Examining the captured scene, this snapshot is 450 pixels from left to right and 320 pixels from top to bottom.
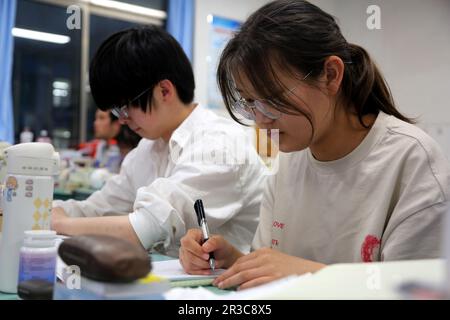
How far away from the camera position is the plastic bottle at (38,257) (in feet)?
2.33

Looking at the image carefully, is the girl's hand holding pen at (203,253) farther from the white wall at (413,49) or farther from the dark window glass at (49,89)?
the dark window glass at (49,89)

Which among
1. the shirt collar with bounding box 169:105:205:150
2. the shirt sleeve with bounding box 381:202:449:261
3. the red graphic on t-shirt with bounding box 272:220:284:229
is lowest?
the red graphic on t-shirt with bounding box 272:220:284:229

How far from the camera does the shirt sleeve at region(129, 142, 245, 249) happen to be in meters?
1.17

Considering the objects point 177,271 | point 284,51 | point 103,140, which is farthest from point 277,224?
point 103,140

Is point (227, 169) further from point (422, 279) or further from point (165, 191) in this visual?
point (422, 279)

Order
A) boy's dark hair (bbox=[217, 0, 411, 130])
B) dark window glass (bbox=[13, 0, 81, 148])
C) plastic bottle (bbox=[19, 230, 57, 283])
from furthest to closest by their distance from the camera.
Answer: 1. dark window glass (bbox=[13, 0, 81, 148])
2. boy's dark hair (bbox=[217, 0, 411, 130])
3. plastic bottle (bbox=[19, 230, 57, 283])

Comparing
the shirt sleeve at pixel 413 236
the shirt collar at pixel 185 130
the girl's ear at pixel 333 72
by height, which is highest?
the girl's ear at pixel 333 72

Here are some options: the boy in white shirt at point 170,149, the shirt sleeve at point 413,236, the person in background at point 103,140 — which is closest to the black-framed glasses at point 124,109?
the boy in white shirt at point 170,149

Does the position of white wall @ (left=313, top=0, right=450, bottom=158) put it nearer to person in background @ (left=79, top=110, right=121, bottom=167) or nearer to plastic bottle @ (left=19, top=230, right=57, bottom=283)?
plastic bottle @ (left=19, top=230, right=57, bottom=283)

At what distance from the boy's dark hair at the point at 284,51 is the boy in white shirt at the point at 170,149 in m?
0.31

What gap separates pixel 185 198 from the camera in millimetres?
1228

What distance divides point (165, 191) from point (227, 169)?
0.20m

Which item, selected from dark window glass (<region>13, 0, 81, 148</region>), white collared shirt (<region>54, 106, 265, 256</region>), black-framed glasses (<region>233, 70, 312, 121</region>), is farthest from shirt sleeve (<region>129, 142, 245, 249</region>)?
dark window glass (<region>13, 0, 81, 148</region>)

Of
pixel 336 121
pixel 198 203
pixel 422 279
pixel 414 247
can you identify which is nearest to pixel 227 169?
pixel 198 203
